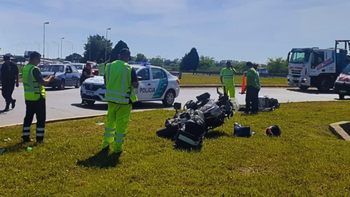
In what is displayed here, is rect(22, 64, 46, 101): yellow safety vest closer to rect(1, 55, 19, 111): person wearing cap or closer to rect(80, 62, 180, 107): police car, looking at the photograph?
rect(1, 55, 19, 111): person wearing cap

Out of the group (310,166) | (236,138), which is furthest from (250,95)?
(310,166)

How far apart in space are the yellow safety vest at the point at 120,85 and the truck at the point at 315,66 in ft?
72.4

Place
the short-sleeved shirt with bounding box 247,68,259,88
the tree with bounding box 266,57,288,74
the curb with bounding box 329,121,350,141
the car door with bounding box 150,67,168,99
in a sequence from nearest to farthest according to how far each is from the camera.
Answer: the curb with bounding box 329,121,350,141
the short-sleeved shirt with bounding box 247,68,259,88
the car door with bounding box 150,67,168,99
the tree with bounding box 266,57,288,74

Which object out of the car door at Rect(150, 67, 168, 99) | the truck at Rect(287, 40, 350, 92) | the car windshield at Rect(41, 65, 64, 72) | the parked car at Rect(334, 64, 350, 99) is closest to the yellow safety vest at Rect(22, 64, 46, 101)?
the car door at Rect(150, 67, 168, 99)

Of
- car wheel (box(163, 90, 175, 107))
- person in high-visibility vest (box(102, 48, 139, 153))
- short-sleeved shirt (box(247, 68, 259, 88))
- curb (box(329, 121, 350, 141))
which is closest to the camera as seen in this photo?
person in high-visibility vest (box(102, 48, 139, 153))

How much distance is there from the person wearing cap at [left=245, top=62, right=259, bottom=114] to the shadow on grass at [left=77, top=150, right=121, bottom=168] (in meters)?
6.64

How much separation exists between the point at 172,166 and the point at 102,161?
1.05 m

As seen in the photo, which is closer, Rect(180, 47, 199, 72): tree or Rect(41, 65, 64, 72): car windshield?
Rect(41, 65, 64, 72): car windshield

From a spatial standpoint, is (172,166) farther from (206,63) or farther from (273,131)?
(206,63)

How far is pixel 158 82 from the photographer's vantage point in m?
15.2

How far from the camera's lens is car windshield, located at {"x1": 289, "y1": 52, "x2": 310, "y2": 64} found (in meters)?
26.3

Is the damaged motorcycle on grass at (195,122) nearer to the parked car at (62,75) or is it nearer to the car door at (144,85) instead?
the car door at (144,85)

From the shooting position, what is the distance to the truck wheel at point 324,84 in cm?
2669

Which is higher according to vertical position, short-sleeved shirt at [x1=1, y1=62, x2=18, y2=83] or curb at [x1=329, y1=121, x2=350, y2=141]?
short-sleeved shirt at [x1=1, y1=62, x2=18, y2=83]
